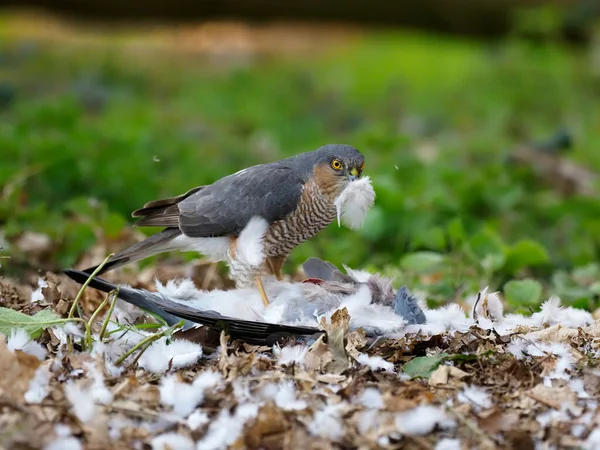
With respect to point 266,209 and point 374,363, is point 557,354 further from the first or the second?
point 266,209

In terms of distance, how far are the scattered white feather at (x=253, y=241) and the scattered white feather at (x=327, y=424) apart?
1.29 m

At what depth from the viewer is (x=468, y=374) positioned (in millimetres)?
2803

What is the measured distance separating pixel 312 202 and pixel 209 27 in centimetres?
1197

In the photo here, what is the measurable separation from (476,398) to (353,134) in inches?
240

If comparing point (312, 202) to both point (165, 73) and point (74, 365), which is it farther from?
point (165, 73)

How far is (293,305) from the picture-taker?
3.41m

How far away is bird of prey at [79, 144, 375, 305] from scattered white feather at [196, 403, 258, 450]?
1.15 meters

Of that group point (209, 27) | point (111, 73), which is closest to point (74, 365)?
point (111, 73)

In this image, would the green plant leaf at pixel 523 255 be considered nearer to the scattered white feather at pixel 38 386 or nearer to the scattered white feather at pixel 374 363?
the scattered white feather at pixel 374 363

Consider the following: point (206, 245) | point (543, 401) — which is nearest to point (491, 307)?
point (543, 401)

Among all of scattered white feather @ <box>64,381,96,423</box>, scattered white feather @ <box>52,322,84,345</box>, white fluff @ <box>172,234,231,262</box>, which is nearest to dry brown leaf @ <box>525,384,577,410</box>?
scattered white feather @ <box>64,381,96,423</box>

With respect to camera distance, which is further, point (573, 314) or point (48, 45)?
point (48, 45)

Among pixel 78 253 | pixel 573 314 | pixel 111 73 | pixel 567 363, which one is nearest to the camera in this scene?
pixel 567 363

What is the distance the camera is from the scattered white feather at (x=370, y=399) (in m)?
2.61
